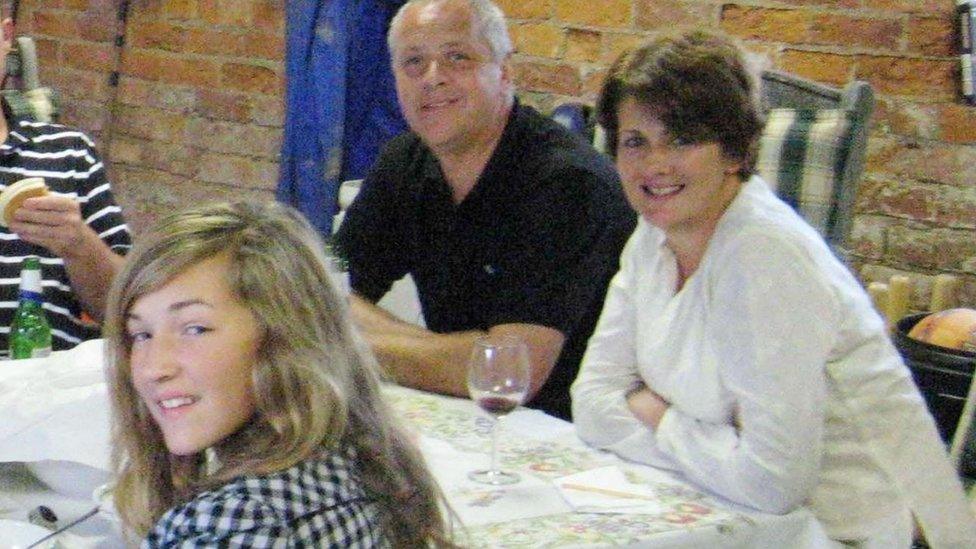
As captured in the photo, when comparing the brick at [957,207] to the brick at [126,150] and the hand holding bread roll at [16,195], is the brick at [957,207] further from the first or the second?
the brick at [126,150]

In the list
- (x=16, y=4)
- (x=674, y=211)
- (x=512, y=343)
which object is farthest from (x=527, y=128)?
(x=16, y=4)

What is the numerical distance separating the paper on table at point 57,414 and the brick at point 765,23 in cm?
170

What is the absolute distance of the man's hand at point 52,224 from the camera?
6.22 ft

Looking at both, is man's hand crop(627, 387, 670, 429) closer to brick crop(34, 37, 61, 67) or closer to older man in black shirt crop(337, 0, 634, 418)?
older man in black shirt crop(337, 0, 634, 418)

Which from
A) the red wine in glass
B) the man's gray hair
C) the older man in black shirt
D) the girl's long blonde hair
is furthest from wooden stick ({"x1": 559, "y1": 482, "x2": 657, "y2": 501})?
the man's gray hair

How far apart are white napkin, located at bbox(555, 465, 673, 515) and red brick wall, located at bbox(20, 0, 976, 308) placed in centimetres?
130

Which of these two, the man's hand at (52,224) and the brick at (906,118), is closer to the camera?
the man's hand at (52,224)

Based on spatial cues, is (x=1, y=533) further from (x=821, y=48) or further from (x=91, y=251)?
(x=821, y=48)

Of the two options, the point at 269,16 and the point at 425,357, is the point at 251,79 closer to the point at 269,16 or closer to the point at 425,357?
the point at 269,16

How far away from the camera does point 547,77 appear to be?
308 centimetres

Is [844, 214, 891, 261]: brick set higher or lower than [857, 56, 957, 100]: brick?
lower

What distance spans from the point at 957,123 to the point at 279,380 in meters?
1.84

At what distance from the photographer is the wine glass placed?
4.99 feet

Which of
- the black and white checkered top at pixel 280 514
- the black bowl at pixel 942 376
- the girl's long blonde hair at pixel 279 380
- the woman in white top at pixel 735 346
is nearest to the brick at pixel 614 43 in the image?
the black bowl at pixel 942 376
